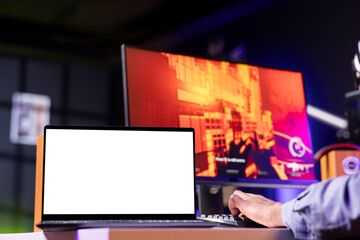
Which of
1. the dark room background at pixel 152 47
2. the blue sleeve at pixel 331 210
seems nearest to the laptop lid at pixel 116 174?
the blue sleeve at pixel 331 210

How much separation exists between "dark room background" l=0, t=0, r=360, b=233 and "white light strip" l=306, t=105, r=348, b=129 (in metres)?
0.03

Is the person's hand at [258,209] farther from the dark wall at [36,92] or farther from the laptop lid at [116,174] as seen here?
the dark wall at [36,92]

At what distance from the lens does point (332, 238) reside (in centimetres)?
77

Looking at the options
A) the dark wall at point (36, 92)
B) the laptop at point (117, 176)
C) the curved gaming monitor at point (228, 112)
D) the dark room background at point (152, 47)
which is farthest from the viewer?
the dark wall at point (36, 92)

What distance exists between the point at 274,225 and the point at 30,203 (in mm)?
5127

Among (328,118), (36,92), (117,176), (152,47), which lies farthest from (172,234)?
(36,92)

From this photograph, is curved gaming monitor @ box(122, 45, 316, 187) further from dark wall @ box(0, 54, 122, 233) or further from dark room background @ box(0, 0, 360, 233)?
dark wall @ box(0, 54, 122, 233)

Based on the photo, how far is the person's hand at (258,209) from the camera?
0.90 meters

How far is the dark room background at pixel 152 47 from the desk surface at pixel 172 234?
220cm

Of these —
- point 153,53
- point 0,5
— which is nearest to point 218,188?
point 153,53

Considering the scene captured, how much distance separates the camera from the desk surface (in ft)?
2.40

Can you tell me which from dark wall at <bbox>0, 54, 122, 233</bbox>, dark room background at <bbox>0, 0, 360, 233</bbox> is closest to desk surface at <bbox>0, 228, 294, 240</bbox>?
dark room background at <bbox>0, 0, 360, 233</bbox>

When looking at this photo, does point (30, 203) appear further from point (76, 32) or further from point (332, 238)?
point (332, 238)

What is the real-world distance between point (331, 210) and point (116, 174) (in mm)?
406
